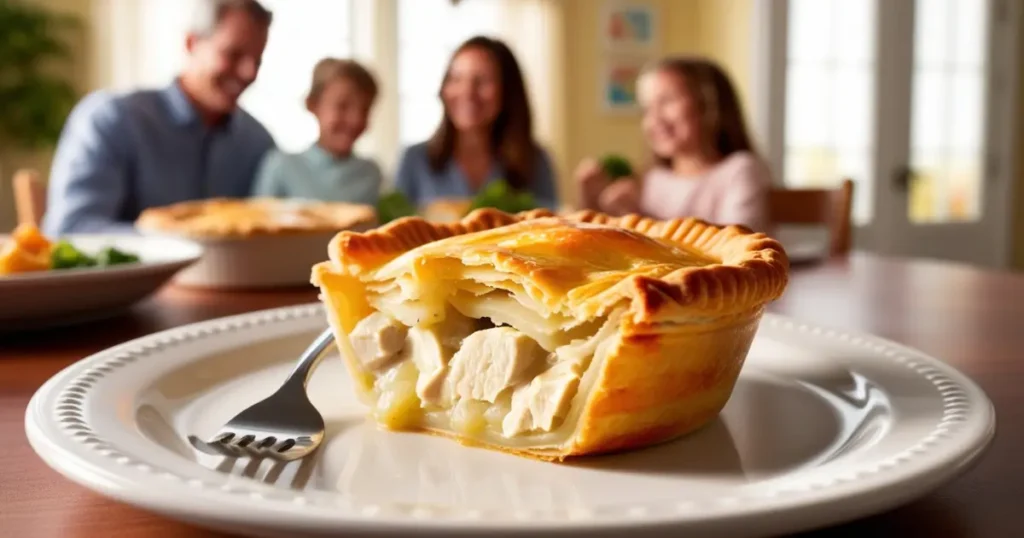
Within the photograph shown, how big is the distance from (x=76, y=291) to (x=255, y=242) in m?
0.41

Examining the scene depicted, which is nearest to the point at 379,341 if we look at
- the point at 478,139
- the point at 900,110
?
the point at 478,139

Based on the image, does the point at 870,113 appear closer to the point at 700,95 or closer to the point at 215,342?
the point at 700,95

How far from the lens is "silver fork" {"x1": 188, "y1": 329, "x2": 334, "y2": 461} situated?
0.71 meters

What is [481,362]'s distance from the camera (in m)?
0.83

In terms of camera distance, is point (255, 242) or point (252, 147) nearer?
point (255, 242)

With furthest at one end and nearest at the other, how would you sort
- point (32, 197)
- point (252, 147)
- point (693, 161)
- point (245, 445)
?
1. point (693, 161)
2. point (252, 147)
3. point (32, 197)
4. point (245, 445)

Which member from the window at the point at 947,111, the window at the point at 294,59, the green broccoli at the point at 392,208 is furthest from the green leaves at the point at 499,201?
the window at the point at 947,111

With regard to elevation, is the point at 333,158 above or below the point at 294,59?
below

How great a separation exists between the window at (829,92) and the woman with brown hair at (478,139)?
2663 mm

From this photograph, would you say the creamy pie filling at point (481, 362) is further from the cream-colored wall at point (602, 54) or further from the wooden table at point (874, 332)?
the cream-colored wall at point (602, 54)

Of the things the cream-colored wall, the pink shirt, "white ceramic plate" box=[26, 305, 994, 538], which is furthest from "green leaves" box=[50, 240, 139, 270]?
the cream-colored wall

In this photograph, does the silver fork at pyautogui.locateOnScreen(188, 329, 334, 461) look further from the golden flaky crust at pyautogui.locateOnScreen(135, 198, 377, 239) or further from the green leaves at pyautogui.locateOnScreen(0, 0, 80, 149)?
the green leaves at pyautogui.locateOnScreen(0, 0, 80, 149)

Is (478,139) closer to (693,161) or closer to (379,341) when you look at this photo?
(693,161)

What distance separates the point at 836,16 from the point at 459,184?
130 inches
